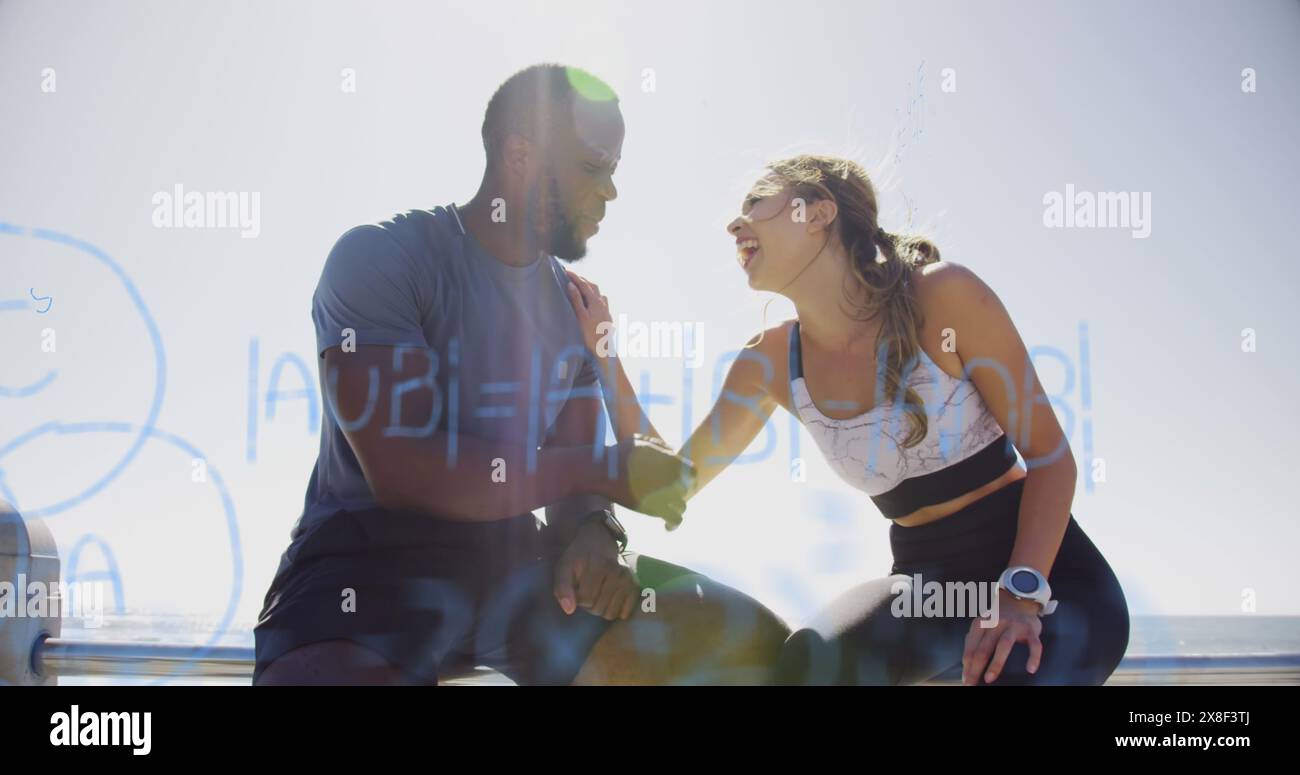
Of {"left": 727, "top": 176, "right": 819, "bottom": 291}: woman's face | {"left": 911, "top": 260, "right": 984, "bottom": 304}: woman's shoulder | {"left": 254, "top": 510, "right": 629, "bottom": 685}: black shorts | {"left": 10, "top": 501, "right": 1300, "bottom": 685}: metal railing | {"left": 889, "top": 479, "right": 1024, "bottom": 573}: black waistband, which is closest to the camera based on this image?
{"left": 254, "top": 510, "right": 629, "bottom": 685}: black shorts

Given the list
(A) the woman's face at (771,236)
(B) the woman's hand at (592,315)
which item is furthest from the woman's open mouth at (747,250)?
(B) the woman's hand at (592,315)

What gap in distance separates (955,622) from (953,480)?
367 mm

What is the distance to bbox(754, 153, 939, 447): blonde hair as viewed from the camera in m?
2.48

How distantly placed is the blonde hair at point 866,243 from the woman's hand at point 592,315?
536 millimetres

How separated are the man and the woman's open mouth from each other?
2.11 feet

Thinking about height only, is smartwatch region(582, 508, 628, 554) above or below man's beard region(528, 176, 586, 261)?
below

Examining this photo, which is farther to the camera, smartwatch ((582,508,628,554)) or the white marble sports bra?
the white marble sports bra

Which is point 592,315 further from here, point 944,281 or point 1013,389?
point 1013,389

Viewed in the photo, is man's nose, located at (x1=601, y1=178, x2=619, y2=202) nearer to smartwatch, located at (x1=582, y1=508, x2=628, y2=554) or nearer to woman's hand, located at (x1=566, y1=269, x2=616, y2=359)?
woman's hand, located at (x1=566, y1=269, x2=616, y2=359)

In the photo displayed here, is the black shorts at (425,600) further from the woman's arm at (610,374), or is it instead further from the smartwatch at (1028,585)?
the smartwatch at (1028,585)

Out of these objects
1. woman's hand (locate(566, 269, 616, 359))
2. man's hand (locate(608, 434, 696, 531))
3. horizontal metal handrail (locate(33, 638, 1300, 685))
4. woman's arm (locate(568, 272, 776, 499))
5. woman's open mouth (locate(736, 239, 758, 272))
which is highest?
woman's open mouth (locate(736, 239, 758, 272))

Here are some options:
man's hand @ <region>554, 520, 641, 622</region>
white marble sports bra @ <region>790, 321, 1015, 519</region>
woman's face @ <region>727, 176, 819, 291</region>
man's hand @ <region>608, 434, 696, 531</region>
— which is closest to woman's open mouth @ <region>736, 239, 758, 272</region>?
woman's face @ <region>727, 176, 819, 291</region>
